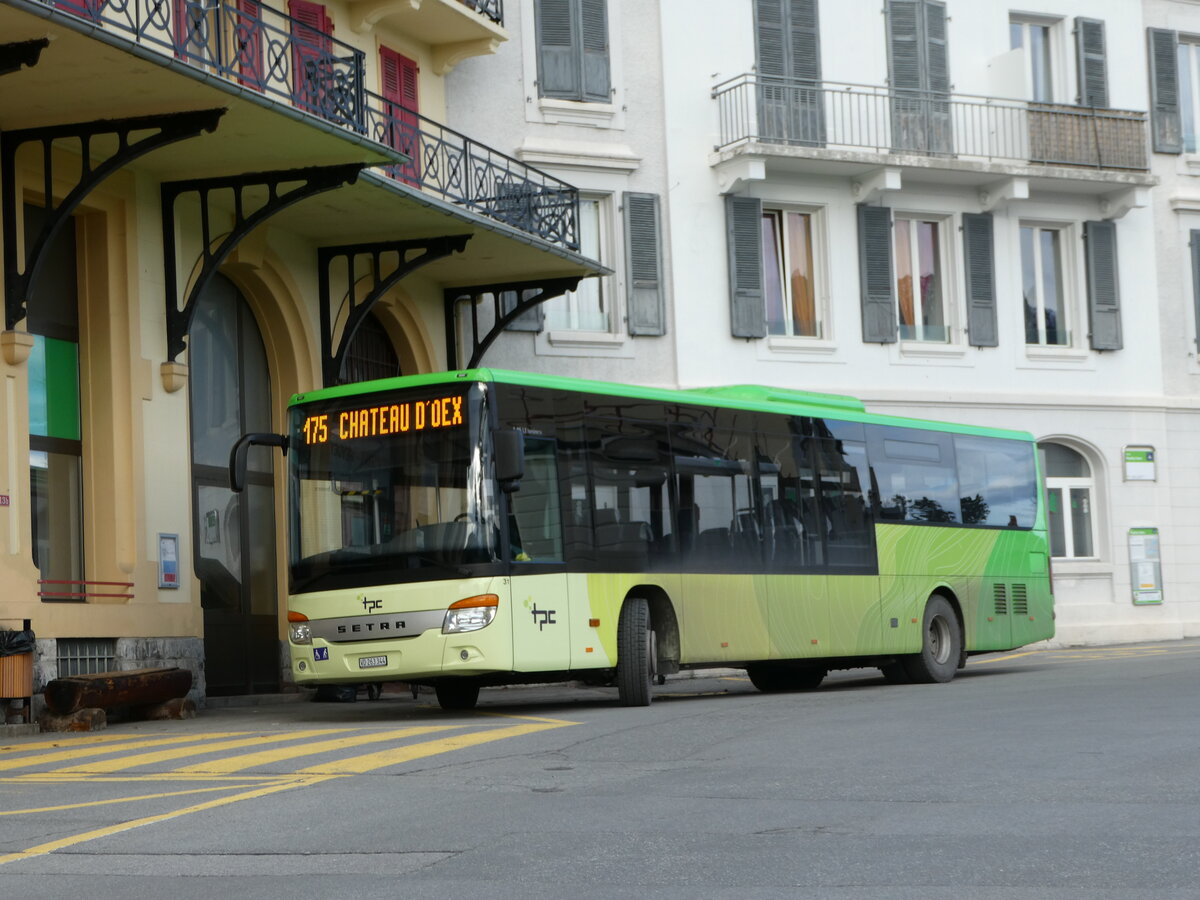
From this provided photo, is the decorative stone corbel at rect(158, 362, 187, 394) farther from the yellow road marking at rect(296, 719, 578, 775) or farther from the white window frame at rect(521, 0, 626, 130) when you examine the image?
the white window frame at rect(521, 0, 626, 130)

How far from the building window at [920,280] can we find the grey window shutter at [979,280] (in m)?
0.41

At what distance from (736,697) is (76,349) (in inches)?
295

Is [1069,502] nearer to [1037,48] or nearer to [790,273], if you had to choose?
[790,273]

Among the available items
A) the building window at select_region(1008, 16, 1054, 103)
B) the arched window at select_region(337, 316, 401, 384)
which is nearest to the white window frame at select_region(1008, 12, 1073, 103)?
the building window at select_region(1008, 16, 1054, 103)

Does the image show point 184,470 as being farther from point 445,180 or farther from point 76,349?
point 445,180

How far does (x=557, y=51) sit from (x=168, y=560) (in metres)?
11.1

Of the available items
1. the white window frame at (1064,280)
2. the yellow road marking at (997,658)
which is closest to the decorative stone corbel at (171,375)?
the yellow road marking at (997,658)

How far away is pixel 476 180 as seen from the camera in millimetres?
23359

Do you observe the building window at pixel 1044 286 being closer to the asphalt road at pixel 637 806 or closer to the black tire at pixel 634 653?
the black tire at pixel 634 653

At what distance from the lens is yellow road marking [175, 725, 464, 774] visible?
36.9ft

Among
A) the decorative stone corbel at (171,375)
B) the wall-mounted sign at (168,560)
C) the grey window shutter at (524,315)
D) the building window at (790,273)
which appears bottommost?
the wall-mounted sign at (168,560)

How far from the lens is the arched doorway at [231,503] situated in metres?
20.6

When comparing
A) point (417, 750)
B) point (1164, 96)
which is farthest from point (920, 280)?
point (417, 750)

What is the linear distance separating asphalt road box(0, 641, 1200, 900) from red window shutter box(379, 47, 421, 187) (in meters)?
8.91
